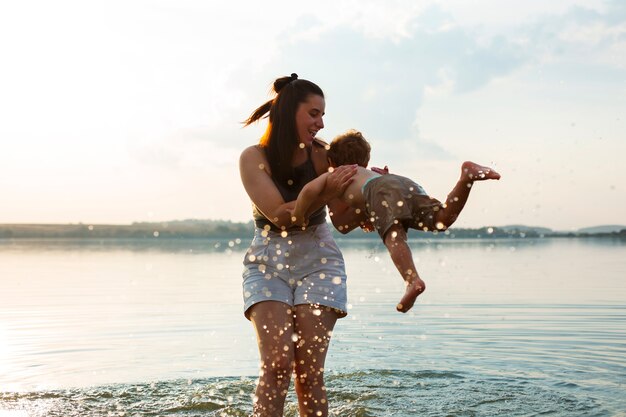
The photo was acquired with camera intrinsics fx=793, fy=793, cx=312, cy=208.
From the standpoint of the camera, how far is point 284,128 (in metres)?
5.53

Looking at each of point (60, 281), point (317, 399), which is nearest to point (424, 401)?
point (317, 399)

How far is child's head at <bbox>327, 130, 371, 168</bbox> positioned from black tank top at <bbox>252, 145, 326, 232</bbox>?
298 millimetres

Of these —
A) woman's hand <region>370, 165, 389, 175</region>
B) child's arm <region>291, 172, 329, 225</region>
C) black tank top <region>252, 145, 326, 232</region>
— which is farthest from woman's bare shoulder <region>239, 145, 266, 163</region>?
woman's hand <region>370, 165, 389, 175</region>

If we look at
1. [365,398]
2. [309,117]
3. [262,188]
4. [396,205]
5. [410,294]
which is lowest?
[365,398]

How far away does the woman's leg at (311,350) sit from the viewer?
17.8 ft

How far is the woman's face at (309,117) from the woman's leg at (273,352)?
1192 millimetres

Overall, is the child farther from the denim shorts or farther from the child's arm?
the denim shorts

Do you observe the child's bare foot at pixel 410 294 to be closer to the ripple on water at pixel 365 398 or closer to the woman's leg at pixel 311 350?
the woman's leg at pixel 311 350

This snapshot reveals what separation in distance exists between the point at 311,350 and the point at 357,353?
5789 millimetres

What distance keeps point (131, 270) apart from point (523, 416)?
2773 cm

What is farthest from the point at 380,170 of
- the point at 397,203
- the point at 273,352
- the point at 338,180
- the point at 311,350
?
the point at 273,352

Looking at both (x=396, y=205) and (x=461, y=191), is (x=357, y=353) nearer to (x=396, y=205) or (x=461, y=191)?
(x=396, y=205)

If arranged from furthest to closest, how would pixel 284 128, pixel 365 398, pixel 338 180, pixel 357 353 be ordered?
pixel 357 353 < pixel 365 398 < pixel 284 128 < pixel 338 180

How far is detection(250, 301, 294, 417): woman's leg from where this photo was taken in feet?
17.6
